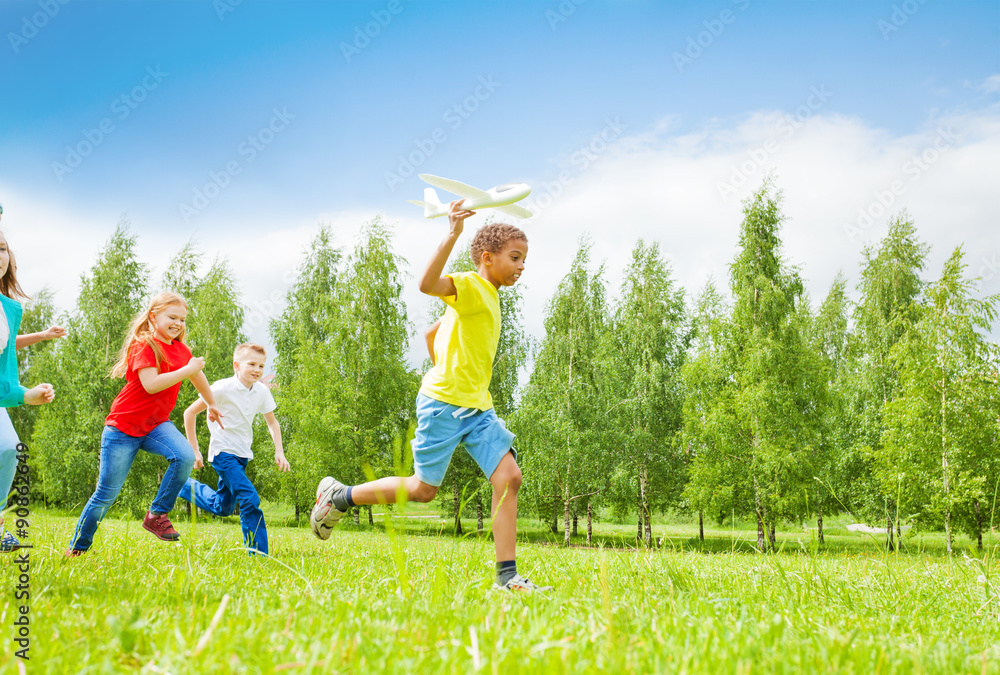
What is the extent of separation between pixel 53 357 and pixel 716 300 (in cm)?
3307

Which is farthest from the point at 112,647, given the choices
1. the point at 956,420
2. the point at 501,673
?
Answer: the point at 956,420

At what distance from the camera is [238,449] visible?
236 inches

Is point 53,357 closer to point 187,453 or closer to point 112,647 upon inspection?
point 187,453

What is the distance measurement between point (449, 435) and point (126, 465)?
282cm

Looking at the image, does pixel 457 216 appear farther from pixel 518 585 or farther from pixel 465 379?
pixel 518 585

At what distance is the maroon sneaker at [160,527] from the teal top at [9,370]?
5.77ft

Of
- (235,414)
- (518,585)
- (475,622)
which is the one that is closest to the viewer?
(475,622)

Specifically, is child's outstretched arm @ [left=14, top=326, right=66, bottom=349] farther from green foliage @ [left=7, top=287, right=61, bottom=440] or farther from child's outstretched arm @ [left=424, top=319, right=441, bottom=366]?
green foliage @ [left=7, top=287, right=61, bottom=440]

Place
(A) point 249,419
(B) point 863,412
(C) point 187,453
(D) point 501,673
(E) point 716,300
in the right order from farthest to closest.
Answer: (E) point 716,300 → (B) point 863,412 → (A) point 249,419 → (C) point 187,453 → (D) point 501,673

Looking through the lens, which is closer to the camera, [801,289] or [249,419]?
[249,419]

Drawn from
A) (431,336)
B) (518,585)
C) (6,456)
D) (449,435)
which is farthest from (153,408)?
(518,585)

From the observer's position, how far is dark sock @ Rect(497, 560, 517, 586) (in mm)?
3465

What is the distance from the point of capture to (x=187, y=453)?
16.9 ft


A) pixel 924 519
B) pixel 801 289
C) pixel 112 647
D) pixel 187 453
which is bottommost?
pixel 924 519
